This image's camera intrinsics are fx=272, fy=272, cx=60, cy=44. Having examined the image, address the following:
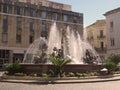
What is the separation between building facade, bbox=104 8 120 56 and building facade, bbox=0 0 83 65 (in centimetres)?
968

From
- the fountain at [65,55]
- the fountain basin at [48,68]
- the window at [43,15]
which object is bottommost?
the fountain basin at [48,68]

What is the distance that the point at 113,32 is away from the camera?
51469mm

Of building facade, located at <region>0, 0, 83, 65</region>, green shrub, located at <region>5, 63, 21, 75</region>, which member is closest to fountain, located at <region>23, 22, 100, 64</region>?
green shrub, located at <region>5, 63, 21, 75</region>

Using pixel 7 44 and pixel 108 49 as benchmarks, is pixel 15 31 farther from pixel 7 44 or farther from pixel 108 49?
pixel 108 49

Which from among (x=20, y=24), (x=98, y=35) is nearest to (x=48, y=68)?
(x=20, y=24)

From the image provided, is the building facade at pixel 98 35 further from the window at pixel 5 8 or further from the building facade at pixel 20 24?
the window at pixel 5 8

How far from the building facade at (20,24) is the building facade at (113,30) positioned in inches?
381

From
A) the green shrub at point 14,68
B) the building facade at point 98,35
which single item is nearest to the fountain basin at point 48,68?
the green shrub at point 14,68

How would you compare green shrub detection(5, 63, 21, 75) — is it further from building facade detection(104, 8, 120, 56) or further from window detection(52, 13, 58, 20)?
window detection(52, 13, 58, 20)

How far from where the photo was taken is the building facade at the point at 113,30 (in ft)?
165

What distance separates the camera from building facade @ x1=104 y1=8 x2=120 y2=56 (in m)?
50.2

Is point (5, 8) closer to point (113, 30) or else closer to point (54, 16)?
point (54, 16)

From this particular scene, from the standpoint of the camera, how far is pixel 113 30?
51.5 meters

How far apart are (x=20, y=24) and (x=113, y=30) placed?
57.7 feet
